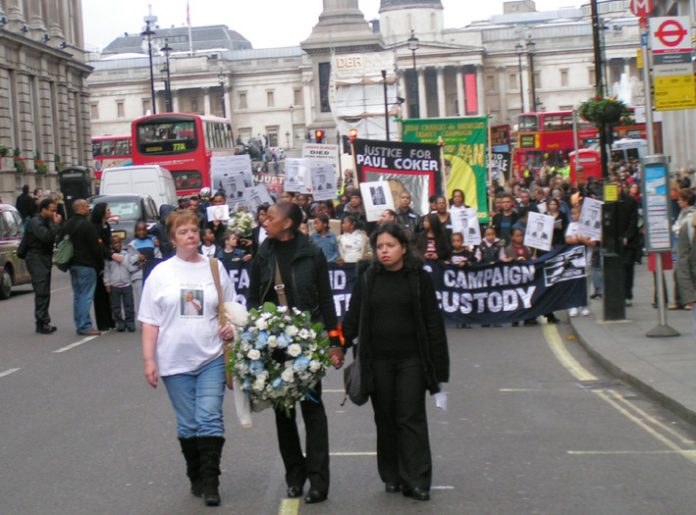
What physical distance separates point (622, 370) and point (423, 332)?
527cm

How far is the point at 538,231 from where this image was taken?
61.5 ft

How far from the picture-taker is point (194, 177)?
49375 mm

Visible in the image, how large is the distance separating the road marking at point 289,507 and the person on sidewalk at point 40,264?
11.0 metres

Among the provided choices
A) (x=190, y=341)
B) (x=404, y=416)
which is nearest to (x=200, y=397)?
(x=190, y=341)

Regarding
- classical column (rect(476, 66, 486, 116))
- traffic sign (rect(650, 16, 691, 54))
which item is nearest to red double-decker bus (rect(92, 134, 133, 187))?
traffic sign (rect(650, 16, 691, 54))

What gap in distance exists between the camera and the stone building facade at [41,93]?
55219mm

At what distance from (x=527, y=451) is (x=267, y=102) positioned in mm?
144036

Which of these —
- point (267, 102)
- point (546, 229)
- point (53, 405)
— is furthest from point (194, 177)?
point (267, 102)

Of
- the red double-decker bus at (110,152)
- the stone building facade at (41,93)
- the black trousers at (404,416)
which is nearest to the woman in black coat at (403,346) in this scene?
the black trousers at (404,416)

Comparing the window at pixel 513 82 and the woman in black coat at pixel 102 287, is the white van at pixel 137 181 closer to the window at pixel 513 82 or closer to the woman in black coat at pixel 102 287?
the woman in black coat at pixel 102 287

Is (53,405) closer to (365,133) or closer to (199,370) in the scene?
(199,370)

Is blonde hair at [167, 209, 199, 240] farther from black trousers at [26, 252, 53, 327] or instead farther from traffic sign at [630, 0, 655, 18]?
black trousers at [26, 252, 53, 327]

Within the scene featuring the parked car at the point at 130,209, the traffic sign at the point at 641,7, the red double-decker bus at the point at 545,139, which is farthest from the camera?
the red double-decker bus at the point at 545,139

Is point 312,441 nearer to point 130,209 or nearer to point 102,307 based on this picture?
point 102,307
